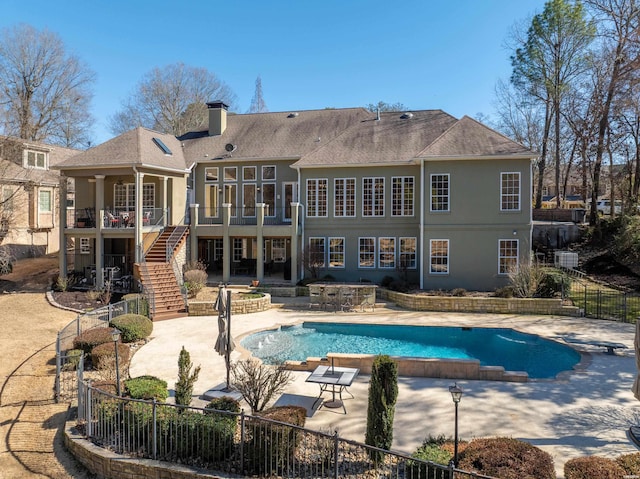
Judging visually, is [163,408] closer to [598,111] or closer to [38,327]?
[38,327]

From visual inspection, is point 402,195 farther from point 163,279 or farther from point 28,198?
point 28,198

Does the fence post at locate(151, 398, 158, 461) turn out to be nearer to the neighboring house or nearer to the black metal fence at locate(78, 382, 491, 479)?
the black metal fence at locate(78, 382, 491, 479)

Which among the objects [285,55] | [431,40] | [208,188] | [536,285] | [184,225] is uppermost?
[285,55]

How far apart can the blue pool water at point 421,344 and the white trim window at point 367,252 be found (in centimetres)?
718

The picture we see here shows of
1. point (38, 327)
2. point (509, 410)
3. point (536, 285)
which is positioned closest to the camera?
point (509, 410)

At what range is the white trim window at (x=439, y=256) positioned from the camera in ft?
74.3

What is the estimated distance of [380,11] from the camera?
20656 millimetres

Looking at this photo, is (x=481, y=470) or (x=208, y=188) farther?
(x=208, y=188)

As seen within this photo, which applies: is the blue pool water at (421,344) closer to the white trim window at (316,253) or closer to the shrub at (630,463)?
the shrub at (630,463)

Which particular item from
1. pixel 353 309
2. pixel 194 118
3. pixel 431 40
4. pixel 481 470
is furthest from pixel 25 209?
pixel 481 470

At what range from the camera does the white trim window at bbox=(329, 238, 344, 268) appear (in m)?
24.8

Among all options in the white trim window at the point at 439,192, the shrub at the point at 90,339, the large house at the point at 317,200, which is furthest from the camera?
the white trim window at the point at 439,192

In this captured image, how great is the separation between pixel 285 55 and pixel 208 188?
11.8 m

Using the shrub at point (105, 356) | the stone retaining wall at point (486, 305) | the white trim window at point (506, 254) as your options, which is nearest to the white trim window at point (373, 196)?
the stone retaining wall at point (486, 305)
